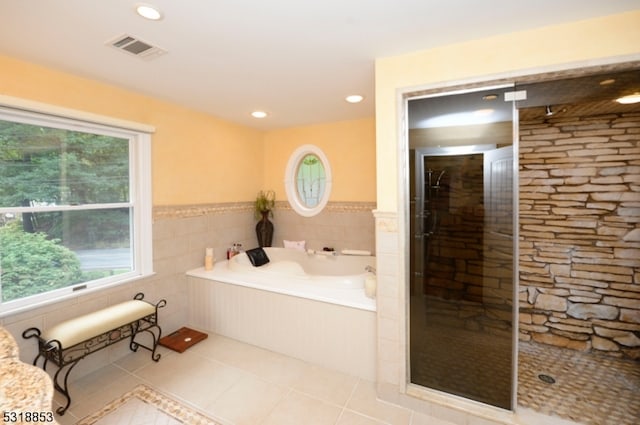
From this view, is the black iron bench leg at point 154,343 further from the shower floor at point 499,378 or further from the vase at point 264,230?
the shower floor at point 499,378

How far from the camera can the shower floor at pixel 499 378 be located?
1.85 meters

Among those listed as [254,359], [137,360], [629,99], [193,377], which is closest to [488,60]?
[629,99]

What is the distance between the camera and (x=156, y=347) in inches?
107

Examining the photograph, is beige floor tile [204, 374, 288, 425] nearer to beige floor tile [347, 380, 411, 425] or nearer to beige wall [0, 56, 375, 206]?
beige floor tile [347, 380, 411, 425]

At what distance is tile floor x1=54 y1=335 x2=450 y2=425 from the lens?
6.22 feet

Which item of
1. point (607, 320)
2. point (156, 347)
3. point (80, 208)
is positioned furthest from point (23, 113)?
point (607, 320)

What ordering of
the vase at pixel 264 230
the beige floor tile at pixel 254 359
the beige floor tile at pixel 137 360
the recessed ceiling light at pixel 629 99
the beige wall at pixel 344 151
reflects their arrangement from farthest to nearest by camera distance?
the vase at pixel 264 230, the beige wall at pixel 344 151, the beige floor tile at pixel 137 360, the beige floor tile at pixel 254 359, the recessed ceiling light at pixel 629 99

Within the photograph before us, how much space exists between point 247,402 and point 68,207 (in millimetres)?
2053

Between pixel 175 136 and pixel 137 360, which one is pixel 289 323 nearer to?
pixel 137 360

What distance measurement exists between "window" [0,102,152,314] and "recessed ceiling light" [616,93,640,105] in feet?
12.3

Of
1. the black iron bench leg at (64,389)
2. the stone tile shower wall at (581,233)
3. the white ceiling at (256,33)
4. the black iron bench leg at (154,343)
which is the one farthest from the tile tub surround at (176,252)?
the stone tile shower wall at (581,233)

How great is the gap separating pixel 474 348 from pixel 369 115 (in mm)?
2586

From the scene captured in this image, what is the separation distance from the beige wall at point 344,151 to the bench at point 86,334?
2.26 metres

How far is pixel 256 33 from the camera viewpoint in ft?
5.42
